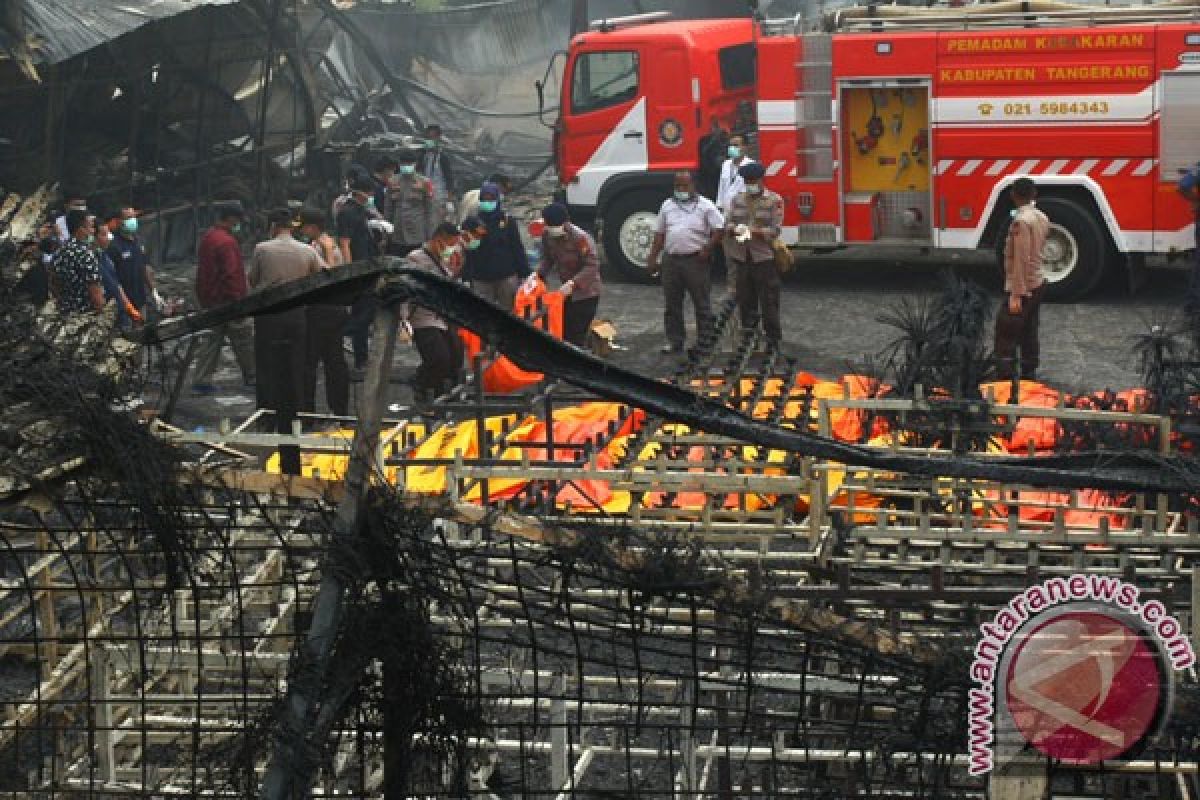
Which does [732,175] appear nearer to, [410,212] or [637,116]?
[637,116]

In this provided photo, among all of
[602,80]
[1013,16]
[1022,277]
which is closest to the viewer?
[1022,277]

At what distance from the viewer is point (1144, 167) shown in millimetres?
16500

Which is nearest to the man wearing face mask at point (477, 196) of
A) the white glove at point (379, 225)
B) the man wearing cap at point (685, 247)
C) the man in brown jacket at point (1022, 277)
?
the white glove at point (379, 225)

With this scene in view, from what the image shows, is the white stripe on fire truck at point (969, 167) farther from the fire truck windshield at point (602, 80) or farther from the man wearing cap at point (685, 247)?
the fire truck windshield at point (602, 80)

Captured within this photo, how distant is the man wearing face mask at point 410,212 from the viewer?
17531 millimetres

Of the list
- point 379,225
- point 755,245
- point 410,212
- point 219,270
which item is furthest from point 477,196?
point 219,270

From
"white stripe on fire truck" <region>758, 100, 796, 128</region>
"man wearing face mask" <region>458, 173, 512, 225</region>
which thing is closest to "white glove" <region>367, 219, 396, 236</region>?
"man wearing face mask" <region>458, 173, 512, 225</region>

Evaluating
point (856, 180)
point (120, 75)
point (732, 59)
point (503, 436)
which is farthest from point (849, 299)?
point (503, 436)

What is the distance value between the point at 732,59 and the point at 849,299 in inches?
119

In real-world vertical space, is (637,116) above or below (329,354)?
above

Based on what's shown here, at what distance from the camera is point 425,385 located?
1305 centimetres

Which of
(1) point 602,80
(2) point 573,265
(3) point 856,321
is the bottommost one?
(3) point 856,321

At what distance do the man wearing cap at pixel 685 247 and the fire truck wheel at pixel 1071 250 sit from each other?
316cm
